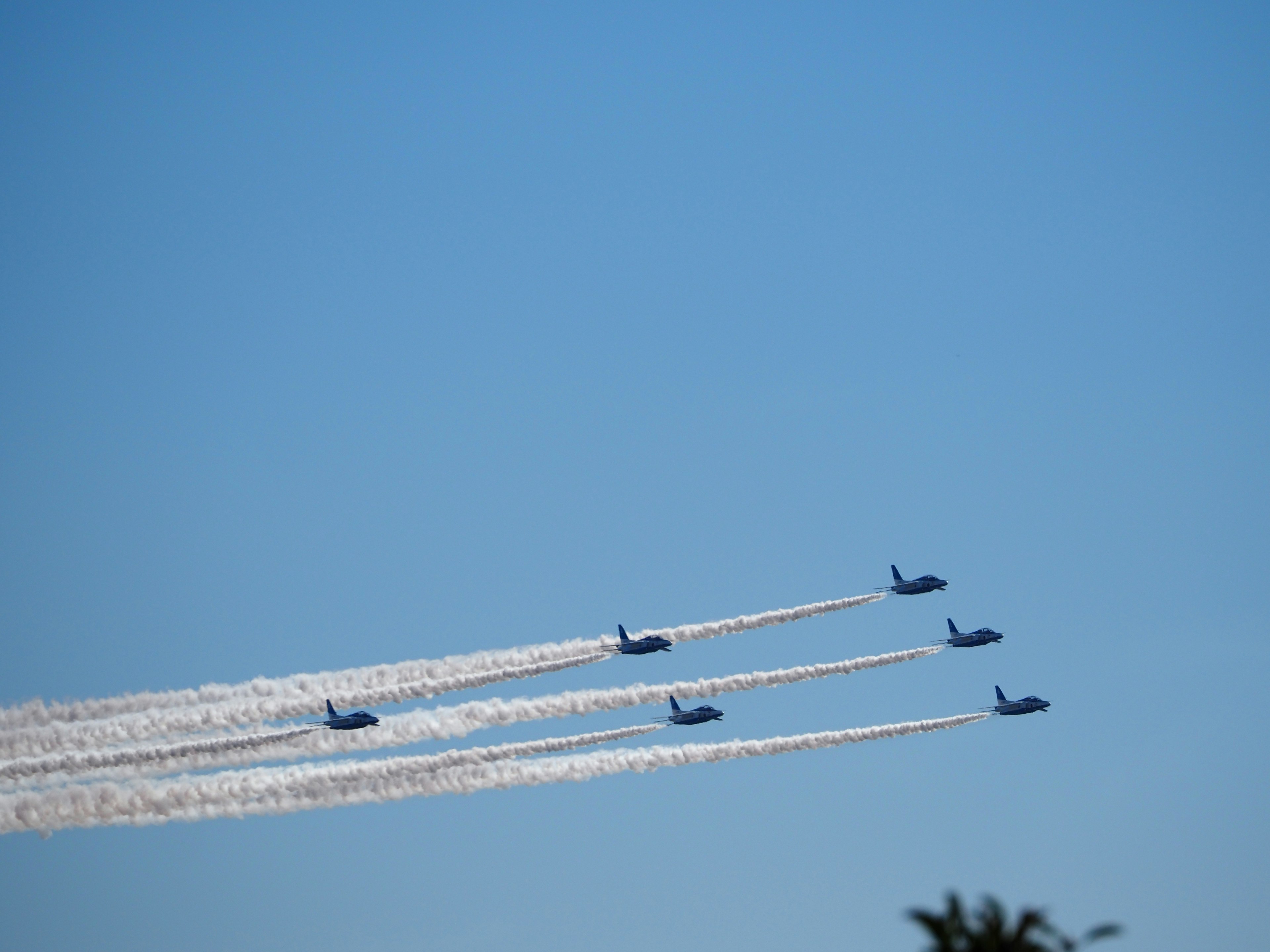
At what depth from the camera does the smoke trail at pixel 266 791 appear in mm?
147625

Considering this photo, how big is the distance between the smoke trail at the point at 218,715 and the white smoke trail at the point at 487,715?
2.65 meters

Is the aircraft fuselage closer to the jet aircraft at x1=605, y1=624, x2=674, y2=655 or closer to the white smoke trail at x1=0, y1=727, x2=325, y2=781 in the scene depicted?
the jet aircraft at x1=605, y1=624, x2=674, y2=655

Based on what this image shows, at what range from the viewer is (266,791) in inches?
6014

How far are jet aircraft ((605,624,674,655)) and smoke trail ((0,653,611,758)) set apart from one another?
1947mm

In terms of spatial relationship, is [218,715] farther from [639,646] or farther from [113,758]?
[639,646]

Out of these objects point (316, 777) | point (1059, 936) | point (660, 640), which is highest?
point (660, 640)

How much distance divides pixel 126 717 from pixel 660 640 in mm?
46688

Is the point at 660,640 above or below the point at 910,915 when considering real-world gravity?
above

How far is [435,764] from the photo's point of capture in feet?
515

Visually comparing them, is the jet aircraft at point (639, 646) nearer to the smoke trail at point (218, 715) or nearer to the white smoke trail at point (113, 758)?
the smoke trail at point (218, 715)

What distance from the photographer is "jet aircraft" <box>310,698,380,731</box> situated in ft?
526

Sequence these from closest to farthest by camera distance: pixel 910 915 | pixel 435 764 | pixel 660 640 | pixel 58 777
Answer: pixel 910 915 → pixel 58 777 → pixel 435 764 → pixel 660 640

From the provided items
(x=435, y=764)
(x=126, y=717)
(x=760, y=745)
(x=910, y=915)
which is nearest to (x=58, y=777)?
(x=126, y=717)

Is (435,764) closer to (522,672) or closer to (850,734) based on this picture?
(522,672)
